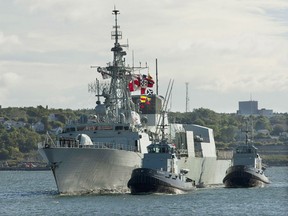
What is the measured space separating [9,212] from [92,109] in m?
28.3

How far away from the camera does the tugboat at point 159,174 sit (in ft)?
317

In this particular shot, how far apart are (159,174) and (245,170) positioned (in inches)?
817

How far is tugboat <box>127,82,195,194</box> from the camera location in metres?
96.6

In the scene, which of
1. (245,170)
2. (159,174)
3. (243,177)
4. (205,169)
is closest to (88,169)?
(159,174)

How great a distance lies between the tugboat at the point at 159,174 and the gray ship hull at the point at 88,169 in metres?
3.03

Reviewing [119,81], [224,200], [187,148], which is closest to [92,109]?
[119,81]

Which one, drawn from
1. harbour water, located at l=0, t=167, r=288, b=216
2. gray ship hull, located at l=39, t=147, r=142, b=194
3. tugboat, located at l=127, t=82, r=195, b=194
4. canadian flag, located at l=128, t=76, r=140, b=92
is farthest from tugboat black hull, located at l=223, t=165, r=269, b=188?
gray ship hull, located at l=39, t=147, r=142, b=194

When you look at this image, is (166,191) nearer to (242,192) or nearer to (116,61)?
(242,192)

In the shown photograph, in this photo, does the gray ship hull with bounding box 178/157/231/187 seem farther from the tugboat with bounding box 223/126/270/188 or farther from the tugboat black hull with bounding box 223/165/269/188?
the tugboat black hull with bounding box 223/165/269/188

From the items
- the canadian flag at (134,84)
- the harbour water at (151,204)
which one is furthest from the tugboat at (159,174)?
the canadian flag at (134,84)

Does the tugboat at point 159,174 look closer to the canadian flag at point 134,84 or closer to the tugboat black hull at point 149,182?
the tugboat black hull at point 149,182

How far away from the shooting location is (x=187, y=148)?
120 metres

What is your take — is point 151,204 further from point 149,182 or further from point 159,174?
point 159,174

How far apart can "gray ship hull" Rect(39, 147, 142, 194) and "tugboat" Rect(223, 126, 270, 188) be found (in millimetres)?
16989
